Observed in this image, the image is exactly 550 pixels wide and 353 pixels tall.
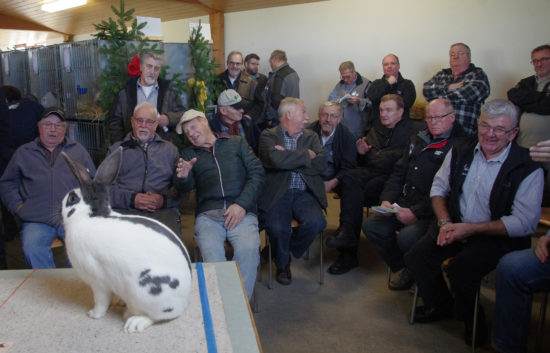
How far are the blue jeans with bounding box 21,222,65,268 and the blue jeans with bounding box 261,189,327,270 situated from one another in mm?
1370

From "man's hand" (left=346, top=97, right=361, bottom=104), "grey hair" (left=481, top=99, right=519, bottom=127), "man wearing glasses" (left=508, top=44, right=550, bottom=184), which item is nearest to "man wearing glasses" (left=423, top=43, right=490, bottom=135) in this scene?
"man wearing glasses" (left=508, top=44, right=550, bottom=184)

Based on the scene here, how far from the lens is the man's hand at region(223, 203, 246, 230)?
273 cm

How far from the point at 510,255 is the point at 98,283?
6.29 ft

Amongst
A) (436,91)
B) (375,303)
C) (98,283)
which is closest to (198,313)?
(98,283)

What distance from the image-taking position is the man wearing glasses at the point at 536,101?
373 centimetres

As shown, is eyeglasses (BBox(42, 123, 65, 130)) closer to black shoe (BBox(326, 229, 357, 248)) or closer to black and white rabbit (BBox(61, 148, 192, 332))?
black and white rabbit (BBox(61, 148, 192, 332))

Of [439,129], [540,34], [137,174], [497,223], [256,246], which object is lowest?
[256,246]

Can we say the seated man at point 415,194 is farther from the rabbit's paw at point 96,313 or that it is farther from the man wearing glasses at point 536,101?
the rabbit's paw at point 96,313

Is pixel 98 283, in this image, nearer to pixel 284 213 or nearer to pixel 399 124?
pixel 284 213

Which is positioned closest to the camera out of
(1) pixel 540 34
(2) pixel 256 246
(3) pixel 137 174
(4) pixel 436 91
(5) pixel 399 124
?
(2) pixel 256 246

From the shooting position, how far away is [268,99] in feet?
17.0

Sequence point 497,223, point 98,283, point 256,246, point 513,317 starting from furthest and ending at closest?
point 256,246 → point 497,223 → point 513,317 → point 98,283

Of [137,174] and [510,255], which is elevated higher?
[137,174]

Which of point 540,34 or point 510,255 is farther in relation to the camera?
point 540,34
